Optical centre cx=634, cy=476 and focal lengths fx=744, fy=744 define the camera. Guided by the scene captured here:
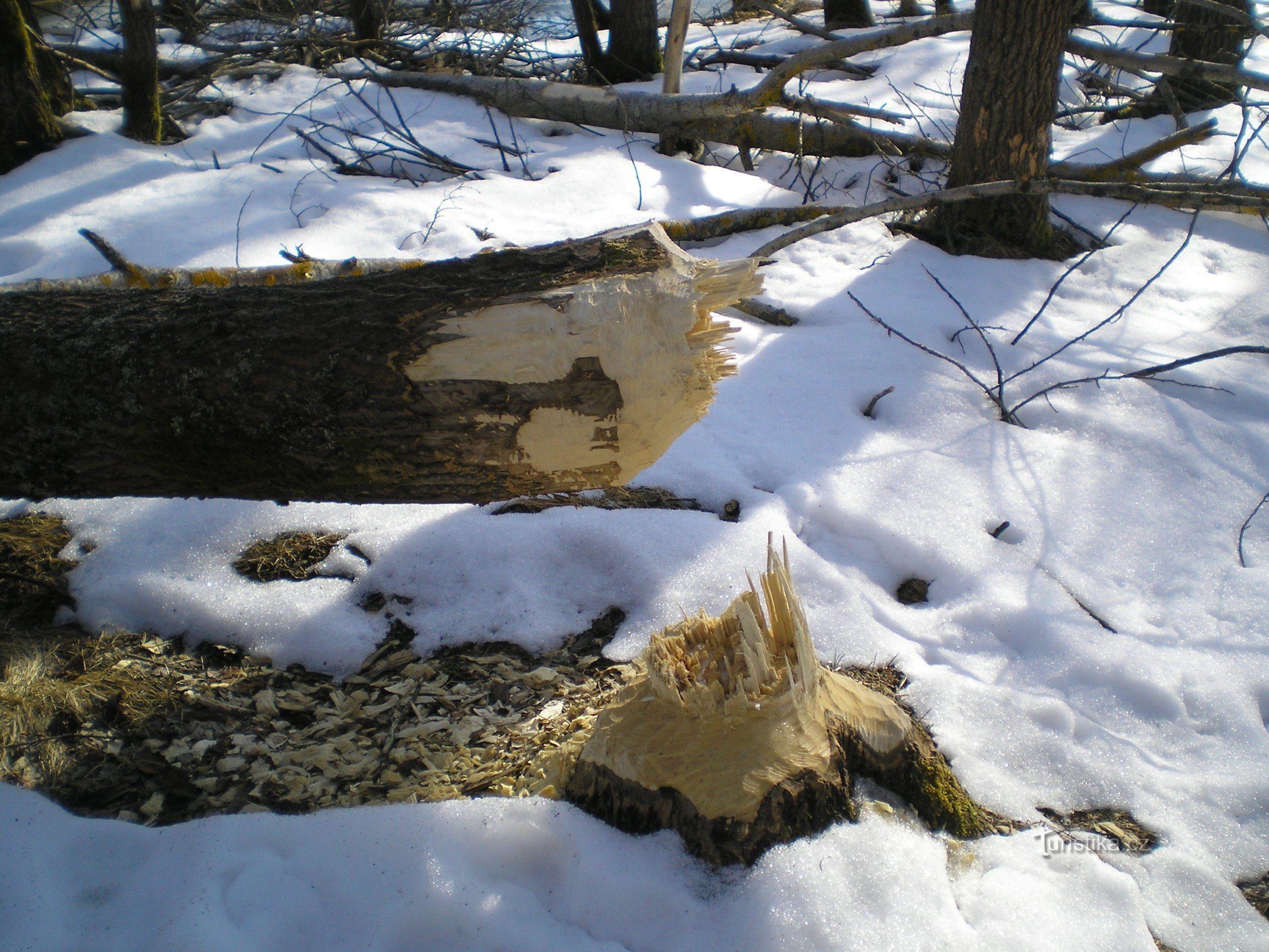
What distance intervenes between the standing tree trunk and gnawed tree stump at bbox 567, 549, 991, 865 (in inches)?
117

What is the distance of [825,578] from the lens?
2.21 metres

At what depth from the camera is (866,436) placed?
9.04 feet

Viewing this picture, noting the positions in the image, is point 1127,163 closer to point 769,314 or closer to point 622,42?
point 769,314

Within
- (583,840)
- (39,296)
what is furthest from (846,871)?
(39,296)

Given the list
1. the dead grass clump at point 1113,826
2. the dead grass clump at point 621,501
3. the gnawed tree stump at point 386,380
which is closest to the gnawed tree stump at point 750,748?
the dead grass clump at point 1113,826

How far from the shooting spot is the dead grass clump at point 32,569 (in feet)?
6.97

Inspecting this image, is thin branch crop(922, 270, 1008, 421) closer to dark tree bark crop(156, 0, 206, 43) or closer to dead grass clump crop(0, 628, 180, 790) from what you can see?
dead grass clump crop(0, 628, 180, 790)

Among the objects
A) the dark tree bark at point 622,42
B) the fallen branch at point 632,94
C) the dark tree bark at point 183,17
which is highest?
the dark tree bark at point 183,17

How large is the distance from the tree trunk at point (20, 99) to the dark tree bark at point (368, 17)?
8.05ft

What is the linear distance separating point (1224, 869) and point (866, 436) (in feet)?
5.23

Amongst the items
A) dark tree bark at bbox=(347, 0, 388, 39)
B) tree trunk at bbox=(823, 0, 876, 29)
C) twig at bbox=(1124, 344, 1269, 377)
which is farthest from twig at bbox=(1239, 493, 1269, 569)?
tree trunk at bbox=(823, 0, 876, 29)

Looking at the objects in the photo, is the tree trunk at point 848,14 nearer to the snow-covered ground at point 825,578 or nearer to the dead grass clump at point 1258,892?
the snow-covered ground at point 825,578

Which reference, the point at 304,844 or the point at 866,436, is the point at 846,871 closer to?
the point at 304,844

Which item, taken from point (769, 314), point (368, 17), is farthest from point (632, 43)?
point (769, 314)
